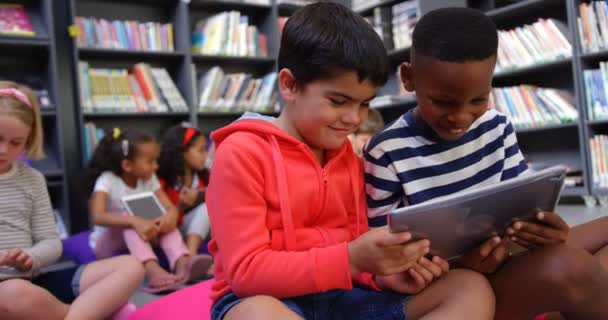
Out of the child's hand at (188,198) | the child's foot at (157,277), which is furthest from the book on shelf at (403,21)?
the child's foot at (157,277)

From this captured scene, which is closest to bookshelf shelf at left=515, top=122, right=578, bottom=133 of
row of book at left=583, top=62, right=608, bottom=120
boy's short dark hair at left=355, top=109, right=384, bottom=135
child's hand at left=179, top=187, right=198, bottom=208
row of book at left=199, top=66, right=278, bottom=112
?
row of book at left=583, top=62, right=608, bottom=120

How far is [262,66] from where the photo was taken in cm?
393

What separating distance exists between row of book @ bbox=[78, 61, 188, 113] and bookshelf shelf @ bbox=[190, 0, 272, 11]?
1.81ft

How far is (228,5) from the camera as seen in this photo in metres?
3.65

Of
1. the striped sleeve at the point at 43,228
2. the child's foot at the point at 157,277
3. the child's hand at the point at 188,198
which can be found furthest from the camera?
the child's hand at the point at 188,198

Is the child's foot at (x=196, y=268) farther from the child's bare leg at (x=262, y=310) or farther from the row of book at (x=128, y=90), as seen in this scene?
the row of book at (x=128, y=90)

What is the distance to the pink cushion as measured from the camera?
1155mm

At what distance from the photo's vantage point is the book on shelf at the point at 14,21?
2.75 m

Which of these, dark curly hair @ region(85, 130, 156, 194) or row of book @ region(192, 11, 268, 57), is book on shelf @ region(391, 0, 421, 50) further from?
dark curly hair @ region(85, 130, 156, 194)

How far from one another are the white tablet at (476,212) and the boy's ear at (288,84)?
321mm

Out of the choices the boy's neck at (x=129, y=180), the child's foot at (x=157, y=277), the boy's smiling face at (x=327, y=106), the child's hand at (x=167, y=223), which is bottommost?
the child's foot at (x=157, y=277)

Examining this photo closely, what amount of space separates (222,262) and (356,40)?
41 centimetres

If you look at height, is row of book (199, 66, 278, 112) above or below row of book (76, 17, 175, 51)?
below

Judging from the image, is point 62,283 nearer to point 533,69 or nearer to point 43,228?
point 43,228
